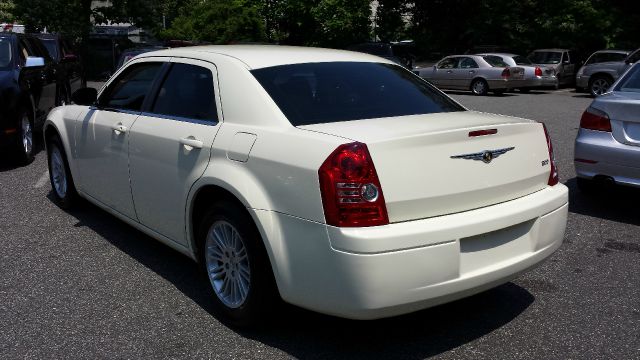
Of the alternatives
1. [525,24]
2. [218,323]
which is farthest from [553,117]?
[525,24]

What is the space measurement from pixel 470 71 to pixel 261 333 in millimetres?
19857

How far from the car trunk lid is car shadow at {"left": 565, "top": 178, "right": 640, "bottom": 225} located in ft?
9.21

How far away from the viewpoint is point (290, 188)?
10.4 ft

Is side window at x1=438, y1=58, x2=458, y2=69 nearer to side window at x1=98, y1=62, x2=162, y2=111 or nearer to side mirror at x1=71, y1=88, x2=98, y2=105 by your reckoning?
side mirror at x1=71, y1=88, x2=98, y2=105

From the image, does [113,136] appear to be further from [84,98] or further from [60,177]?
[60,177]

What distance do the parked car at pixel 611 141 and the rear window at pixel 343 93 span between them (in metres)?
2.34

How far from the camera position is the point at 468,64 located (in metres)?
22.4

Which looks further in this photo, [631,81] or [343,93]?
[631,81]

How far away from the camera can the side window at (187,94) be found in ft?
13.2

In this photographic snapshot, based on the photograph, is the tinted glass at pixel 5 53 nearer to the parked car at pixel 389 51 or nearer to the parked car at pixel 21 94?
the parked car at pixel 21 94

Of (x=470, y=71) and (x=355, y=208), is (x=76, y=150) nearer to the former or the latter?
(x=355, y=208)

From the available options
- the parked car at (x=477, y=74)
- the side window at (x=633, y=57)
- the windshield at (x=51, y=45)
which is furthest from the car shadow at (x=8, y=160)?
the side window at (x=633, y=57)

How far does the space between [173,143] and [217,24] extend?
92.3ft

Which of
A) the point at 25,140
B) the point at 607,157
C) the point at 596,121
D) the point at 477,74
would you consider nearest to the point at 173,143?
the point at 607,157
